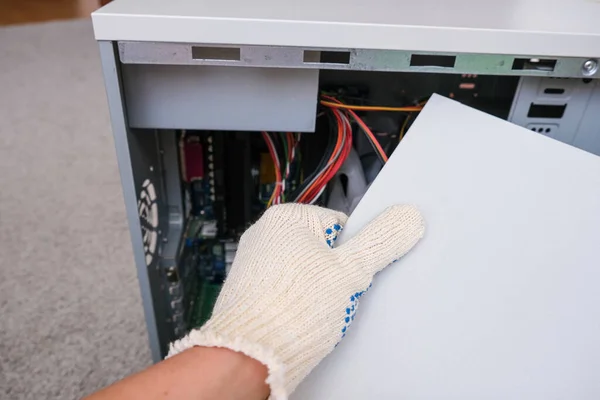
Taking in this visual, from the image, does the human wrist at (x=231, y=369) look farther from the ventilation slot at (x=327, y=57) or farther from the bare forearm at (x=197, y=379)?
the ventilation slot at (x=327, y=57)

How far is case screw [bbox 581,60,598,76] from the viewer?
56 cm

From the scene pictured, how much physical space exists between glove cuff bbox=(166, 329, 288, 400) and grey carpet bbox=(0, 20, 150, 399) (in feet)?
2.27

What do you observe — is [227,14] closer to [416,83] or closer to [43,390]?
[416,83]

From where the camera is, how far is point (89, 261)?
1.31 meters

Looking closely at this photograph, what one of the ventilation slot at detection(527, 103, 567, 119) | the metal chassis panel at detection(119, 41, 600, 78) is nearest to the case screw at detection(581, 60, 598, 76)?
the metal chassis panel at detection(119, 41, 600, 78)

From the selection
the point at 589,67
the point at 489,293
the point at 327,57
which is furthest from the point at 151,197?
the point at 589,67

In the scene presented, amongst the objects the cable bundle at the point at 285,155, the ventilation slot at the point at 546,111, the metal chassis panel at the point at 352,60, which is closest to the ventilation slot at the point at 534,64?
the metal chassis panel at the point at 352,60

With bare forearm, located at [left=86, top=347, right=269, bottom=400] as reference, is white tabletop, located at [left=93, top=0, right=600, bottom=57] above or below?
above

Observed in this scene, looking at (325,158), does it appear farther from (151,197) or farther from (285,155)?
(151,197)

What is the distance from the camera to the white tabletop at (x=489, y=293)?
54 centimetres

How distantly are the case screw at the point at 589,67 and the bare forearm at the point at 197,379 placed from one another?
18.8 inches

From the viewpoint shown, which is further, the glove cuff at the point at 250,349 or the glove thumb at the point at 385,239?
the glove thumb at the point at 385,239

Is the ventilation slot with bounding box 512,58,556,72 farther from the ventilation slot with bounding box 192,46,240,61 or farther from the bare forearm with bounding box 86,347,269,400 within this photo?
the bare forearm with bounding box 86,347,269,400

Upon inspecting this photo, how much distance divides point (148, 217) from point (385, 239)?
0.38 m
